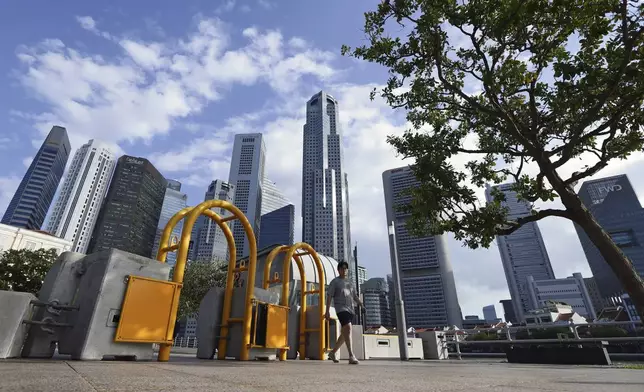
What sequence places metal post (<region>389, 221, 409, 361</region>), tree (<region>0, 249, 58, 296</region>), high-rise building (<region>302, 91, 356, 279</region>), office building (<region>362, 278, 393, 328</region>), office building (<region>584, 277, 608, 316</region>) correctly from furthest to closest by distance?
1. high-rise building (<region>302, 91, 356, 279</region>)
2. office building (<region>362, 278, 393, 328</region>)
3. office building (<region>584, 277, 608, 316</region>)
4. tree (<region>0, 249, 58, 296</region>)
5. metal post (<region>389, 221, 409, 361</region>)

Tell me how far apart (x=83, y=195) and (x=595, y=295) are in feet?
869

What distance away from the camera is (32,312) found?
14.9 ft

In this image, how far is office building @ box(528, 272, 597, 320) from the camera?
143875 mm

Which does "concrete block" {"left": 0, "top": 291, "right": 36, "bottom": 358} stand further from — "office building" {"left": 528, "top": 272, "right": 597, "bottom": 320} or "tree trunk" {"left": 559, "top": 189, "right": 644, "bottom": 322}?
"office building" {"left": 528, "top": 272, "right": 597, "bottom": 320}

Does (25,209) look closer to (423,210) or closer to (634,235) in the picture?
(423,210)

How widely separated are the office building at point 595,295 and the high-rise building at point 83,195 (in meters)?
246

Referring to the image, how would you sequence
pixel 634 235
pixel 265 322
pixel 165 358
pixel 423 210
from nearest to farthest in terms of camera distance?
pixel 165 358 → pixel 265 322 → pixel 423 210 → pixel 634 235

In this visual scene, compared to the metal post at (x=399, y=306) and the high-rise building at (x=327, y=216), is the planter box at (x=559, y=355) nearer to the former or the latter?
the metal post at (x=399, y=306)

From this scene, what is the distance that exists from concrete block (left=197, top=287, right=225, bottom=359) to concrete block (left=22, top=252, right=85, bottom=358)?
2.65 meters

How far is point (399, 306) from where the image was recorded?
35.8ft

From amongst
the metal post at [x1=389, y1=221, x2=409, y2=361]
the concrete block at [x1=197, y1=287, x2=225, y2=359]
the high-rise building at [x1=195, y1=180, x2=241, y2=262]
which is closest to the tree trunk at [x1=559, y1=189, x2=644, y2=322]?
the metal post at [x1=389, y1=221, x2=409, y2=361]

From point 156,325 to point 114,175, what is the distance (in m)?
193

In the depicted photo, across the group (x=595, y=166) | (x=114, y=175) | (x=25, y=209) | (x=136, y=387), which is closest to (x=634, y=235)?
(x=595, y=166)

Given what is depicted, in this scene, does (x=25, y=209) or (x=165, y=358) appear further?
(x=25, y=209)
